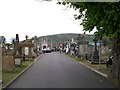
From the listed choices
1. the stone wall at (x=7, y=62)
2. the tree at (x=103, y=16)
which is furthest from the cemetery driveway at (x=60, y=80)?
the tree at (x=103, y=16)

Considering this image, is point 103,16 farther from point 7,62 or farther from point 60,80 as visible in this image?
point 7,62

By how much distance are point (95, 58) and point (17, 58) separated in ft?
38.8

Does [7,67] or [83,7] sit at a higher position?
[83,7]

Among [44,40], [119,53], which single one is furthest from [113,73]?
[44,40]

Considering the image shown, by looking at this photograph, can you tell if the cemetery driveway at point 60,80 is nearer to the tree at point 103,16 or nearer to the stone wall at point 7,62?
the stone wall at point 7,62

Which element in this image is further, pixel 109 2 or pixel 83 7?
pixel 83 7

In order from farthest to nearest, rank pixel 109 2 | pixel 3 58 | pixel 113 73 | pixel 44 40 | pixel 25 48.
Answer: pixel 44 40, pixel 25 48, pixel 3 58, pixel 113 73, pixel 109 2

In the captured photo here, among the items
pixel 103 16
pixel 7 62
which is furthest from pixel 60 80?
pixel 7 62

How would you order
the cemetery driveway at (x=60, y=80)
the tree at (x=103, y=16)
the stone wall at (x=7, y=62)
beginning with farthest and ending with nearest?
the stone wall at (x=7, y=62) → the cemetery driveway at (x=60, y=80) → the tree at (x=103, y=16)

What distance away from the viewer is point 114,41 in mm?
28547

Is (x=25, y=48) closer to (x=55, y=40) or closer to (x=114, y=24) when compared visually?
(x=114, y=24)

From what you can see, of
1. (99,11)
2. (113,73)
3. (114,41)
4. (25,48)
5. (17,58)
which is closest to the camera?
(99,11)

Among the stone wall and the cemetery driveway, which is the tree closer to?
the cemetery driveway

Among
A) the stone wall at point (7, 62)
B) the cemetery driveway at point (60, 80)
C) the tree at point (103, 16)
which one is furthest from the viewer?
the stone wall at point (7, 62)
